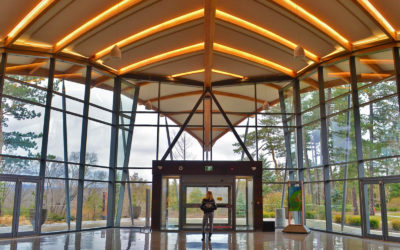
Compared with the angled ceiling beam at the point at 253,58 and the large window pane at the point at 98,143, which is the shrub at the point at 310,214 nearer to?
the angled ceiling beam at the point at 253,58

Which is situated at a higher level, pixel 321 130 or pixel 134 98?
pixel 134 98

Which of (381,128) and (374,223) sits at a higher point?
(381,128)

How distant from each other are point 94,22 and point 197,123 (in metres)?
6.57

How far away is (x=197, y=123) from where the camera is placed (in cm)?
1605

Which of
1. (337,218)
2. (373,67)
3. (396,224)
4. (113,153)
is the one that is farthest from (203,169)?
(373,67)

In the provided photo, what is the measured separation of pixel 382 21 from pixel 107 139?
11095 millimetres

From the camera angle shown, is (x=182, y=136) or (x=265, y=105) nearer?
(x=182, y=136)

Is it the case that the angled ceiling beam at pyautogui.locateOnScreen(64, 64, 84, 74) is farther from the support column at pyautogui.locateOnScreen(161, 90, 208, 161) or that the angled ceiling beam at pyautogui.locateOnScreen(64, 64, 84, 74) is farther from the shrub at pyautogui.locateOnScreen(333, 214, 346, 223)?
the shrub at pyautogui.locateOnScreen(333, 214, 346, 223)

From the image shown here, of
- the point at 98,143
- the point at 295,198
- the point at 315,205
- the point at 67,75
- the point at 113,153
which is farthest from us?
the point at 113,153

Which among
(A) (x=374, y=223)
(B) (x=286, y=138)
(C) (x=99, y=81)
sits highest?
(C) (x=99, y=81)

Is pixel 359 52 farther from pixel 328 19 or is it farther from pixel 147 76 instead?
pixel 147 76

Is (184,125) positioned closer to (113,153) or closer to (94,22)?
(113,153)

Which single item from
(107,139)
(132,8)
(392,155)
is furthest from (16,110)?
(392,155)

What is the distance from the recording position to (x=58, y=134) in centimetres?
1303
